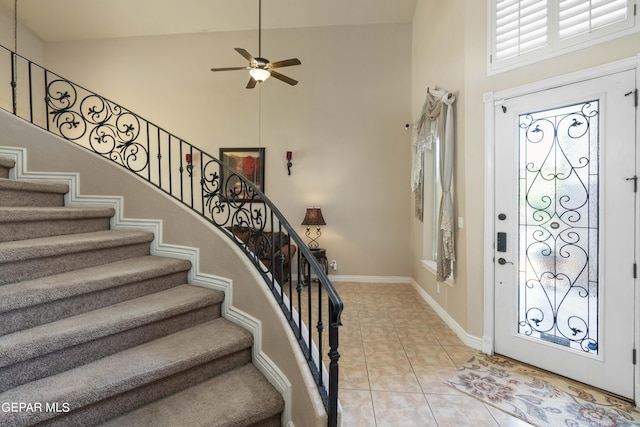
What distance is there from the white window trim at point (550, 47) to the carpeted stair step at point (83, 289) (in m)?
3.31

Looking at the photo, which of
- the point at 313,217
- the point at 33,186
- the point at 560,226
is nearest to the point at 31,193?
the point at 33,186

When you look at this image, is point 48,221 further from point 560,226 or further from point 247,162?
point 560,226

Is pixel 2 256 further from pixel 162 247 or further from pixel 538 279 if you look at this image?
pixel 538 279

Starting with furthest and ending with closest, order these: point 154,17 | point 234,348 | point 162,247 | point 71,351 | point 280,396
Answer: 1. point 154,17
2. point 162,247
3. point 234,348
4. point 280,396
5. point 71,351

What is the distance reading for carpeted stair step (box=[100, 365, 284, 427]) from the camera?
135cm

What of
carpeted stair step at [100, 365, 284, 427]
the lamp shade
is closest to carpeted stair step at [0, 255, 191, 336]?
carpeted stair step at [100, 365, 284, 427]

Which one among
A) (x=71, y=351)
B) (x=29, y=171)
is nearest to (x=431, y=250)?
(x=71, y=351)

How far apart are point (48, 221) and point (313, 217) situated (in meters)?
3.42

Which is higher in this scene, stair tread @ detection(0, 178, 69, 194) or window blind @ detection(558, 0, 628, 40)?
window blind @ detection(558, 0, 628, 40)

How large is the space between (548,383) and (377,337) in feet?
4.65

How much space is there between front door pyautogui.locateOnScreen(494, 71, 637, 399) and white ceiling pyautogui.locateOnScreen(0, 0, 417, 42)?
11.5 feet

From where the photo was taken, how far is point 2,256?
4.93 feet

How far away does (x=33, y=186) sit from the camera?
2.11m

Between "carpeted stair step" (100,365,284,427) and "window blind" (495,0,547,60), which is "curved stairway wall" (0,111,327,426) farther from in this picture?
"window blind" (495,0,547,60)
